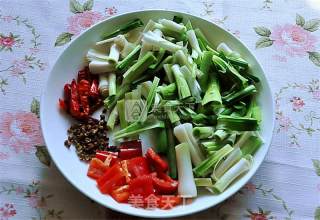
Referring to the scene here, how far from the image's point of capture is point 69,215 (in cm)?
108

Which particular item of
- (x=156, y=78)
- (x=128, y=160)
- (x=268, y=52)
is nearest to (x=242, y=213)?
(x=128, y=160)

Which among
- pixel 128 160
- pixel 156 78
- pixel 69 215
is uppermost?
pixel 156 78

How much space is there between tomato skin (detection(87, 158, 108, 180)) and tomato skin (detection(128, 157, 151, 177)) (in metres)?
0.06

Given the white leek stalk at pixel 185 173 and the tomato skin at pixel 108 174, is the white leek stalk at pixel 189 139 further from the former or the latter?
the tomato skin at pixel 108 174

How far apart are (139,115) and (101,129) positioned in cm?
11

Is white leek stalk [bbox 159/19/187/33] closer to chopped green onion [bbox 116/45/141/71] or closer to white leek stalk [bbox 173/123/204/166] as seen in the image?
chopped green onion [bbox 116/45/141/71]

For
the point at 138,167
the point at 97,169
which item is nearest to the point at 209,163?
the point at 138,167

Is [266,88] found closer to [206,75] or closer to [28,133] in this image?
[206,75]

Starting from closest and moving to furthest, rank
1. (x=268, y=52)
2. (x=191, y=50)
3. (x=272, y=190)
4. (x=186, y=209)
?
(x=186, y=209) < (x=272, y=190) < (x=191, y=50) < (x=268, y=52)

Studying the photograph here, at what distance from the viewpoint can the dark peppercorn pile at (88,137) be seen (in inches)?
44.5

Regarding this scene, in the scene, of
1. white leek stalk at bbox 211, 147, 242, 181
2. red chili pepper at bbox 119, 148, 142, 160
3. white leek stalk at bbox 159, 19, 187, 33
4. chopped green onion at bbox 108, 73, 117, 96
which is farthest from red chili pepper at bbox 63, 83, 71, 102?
white leek stalk at bbox 211, 147, 242, 181

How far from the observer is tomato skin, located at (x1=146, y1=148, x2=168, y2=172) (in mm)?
1088

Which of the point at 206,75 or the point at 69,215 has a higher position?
the point at 206,75

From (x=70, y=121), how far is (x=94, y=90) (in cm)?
11
